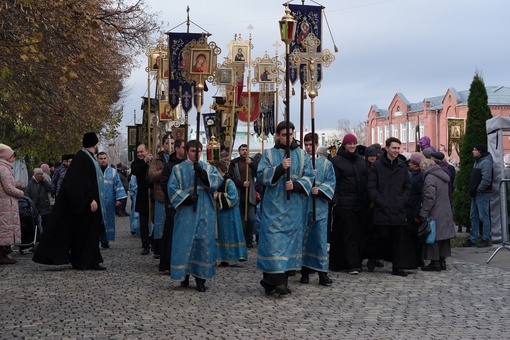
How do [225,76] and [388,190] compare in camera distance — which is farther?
[225,76]

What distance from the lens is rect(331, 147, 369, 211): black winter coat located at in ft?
43.3

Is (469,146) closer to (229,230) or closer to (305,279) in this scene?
(229,230)

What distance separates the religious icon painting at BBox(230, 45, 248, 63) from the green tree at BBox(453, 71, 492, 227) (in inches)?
190

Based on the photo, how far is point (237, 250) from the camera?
46.3ft

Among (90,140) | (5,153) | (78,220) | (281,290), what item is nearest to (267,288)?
(281,290)

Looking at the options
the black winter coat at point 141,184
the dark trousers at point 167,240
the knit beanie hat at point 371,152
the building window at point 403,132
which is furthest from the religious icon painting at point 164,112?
the building window at point 403,132

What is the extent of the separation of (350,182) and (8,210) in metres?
5.04

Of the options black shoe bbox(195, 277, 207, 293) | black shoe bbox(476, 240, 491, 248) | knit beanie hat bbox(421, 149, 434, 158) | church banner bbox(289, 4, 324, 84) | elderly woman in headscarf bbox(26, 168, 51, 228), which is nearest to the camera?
black shoe bbox(195, 277, 207, 293)

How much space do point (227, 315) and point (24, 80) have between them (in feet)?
27.9

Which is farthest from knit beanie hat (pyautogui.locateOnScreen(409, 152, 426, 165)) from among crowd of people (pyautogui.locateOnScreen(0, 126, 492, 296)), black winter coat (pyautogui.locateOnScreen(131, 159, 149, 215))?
black winter coat (pyautogui.locateOnScreen(131, 159, 149, 215))

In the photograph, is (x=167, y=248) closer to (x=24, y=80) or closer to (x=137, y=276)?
(x=137, y=276)

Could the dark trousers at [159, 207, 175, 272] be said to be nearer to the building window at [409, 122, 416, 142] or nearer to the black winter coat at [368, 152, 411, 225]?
the black winter coat at [368, 152, 411, 225]

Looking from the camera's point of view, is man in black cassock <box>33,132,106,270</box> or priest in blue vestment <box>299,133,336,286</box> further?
man in black cassock <box>33,132,106,270</box>

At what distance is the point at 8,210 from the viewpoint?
573 inches
